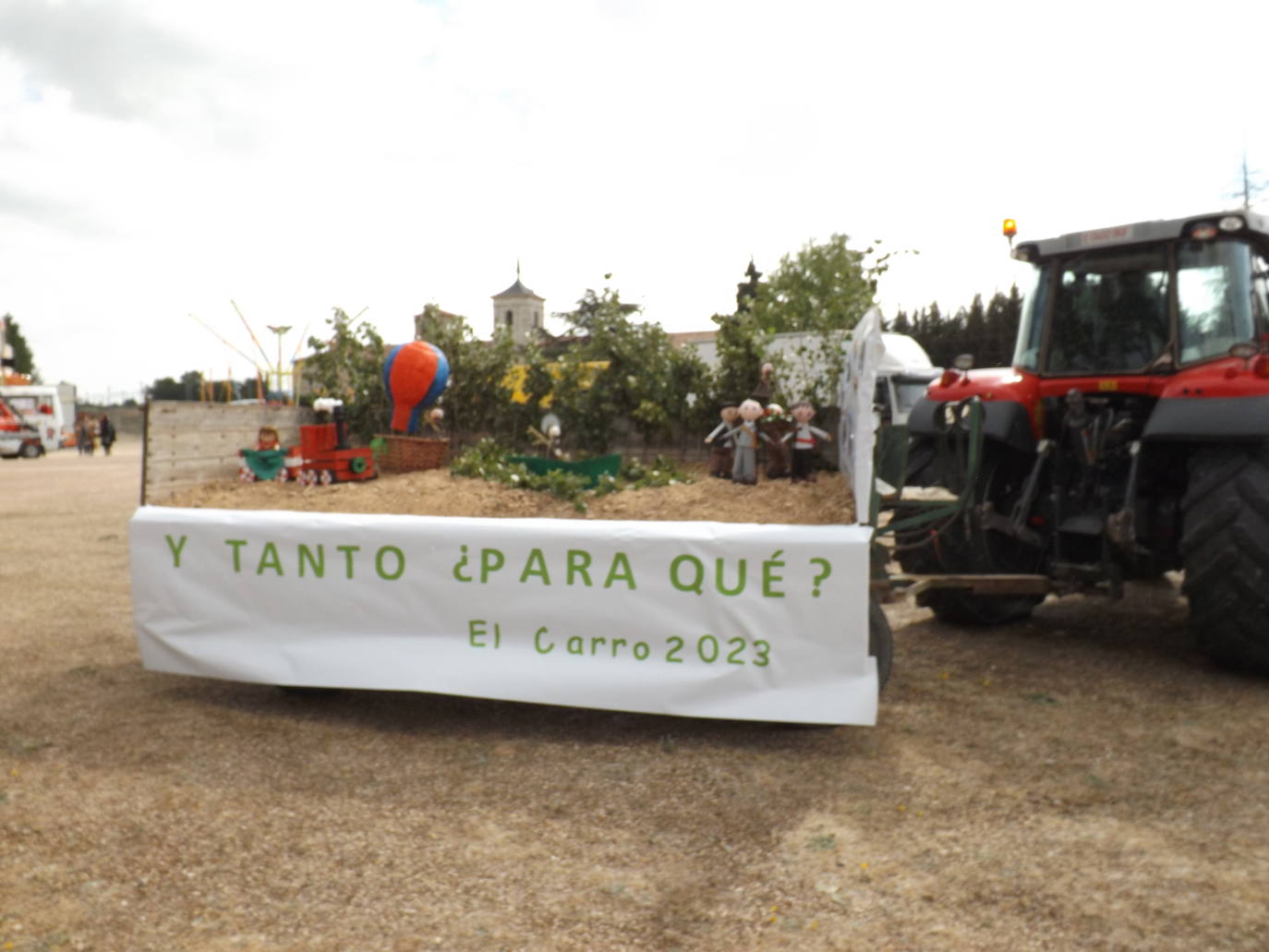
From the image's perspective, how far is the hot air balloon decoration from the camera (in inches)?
258

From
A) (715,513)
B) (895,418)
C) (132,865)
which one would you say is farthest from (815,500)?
(895,418)

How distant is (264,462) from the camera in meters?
5.71

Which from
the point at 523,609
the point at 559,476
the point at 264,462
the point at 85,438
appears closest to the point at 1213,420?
the point at 523,609

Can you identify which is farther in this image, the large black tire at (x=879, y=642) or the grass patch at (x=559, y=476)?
the grass patch at (x=559, y=476)

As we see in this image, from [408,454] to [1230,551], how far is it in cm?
427

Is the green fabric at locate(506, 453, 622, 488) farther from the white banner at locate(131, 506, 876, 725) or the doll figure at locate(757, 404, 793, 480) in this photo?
the white banner at locate(131, 506, 876, 725)

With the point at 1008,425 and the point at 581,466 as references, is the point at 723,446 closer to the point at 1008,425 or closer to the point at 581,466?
the point at 581,466

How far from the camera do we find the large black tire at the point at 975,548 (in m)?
5.71

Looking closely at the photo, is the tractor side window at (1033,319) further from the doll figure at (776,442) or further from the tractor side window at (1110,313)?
the doll figure at (776,442)

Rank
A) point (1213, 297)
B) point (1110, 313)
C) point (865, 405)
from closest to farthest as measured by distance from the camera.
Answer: point (865, 405)
point (1213, 297)
point (1110, 313)

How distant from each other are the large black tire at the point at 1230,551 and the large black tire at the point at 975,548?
111 cm

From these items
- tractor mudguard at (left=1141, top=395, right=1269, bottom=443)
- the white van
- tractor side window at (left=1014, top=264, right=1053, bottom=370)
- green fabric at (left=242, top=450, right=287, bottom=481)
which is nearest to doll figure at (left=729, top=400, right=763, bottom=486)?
tractor side window at (left=1014, top=264, right=1053, bottom=370)

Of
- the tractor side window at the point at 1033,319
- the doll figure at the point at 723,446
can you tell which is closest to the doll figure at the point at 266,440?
the doll figure at the point at 723,446

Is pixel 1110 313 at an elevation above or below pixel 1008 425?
above
